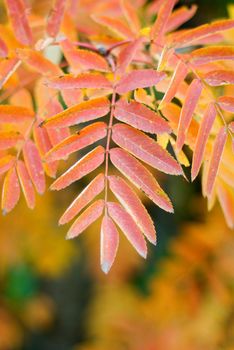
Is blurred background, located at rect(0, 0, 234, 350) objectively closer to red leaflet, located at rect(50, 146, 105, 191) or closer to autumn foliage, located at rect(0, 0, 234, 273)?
autumn foliage, located at rect(0, 0, 234, 273)

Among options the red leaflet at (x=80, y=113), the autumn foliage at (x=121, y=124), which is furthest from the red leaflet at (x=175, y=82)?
the red leaflet at (x=80, y=113)

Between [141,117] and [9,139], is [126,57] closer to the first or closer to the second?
[141,117]

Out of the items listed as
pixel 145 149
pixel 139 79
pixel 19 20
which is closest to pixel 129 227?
pixel 145 149

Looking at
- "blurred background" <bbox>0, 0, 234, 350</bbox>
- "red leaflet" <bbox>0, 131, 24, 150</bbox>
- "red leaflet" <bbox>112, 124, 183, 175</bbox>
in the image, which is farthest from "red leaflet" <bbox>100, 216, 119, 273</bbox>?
"blurred background" <bbox>0, 0, 234, 350</bbox>

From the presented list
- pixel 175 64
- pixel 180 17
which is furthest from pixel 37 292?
pixel 175 64

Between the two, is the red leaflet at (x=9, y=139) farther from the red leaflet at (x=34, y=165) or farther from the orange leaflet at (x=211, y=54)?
the orange leaflet at (x=211, y=54)
